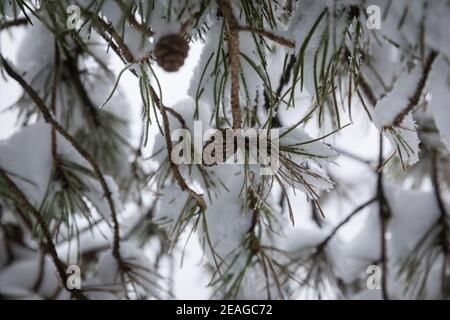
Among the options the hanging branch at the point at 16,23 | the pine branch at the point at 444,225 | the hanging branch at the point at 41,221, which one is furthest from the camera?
the pine branch at the point at 444,225

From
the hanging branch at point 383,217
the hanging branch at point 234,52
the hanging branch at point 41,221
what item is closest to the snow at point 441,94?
the hanging branch at point 234,52

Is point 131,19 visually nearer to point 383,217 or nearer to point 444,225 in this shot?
point 383,217

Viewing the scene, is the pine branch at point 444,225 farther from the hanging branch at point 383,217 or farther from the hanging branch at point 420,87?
the hanging branch at point 420,87

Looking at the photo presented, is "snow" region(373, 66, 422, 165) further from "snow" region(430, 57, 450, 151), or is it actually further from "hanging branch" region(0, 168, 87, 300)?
"hanging branch" region(0, 168, 87, 300)

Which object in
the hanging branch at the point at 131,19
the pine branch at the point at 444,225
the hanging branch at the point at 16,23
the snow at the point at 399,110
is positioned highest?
the hanging branch at the point at 16,23

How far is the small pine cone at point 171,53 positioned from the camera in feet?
1.62

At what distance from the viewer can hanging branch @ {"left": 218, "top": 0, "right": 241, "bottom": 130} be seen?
0.57 metres

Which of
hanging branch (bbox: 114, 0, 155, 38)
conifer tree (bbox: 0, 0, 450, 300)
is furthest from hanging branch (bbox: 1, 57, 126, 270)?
hanging branch (bbox: 114, 0, 155, 38)

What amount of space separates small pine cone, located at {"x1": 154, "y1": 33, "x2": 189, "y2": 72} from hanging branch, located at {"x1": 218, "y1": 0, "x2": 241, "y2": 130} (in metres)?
0.09

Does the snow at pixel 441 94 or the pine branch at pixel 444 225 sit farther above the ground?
the snow at pixel 441 94

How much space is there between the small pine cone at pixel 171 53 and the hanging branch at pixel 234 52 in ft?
0.28

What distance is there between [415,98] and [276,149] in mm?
171
